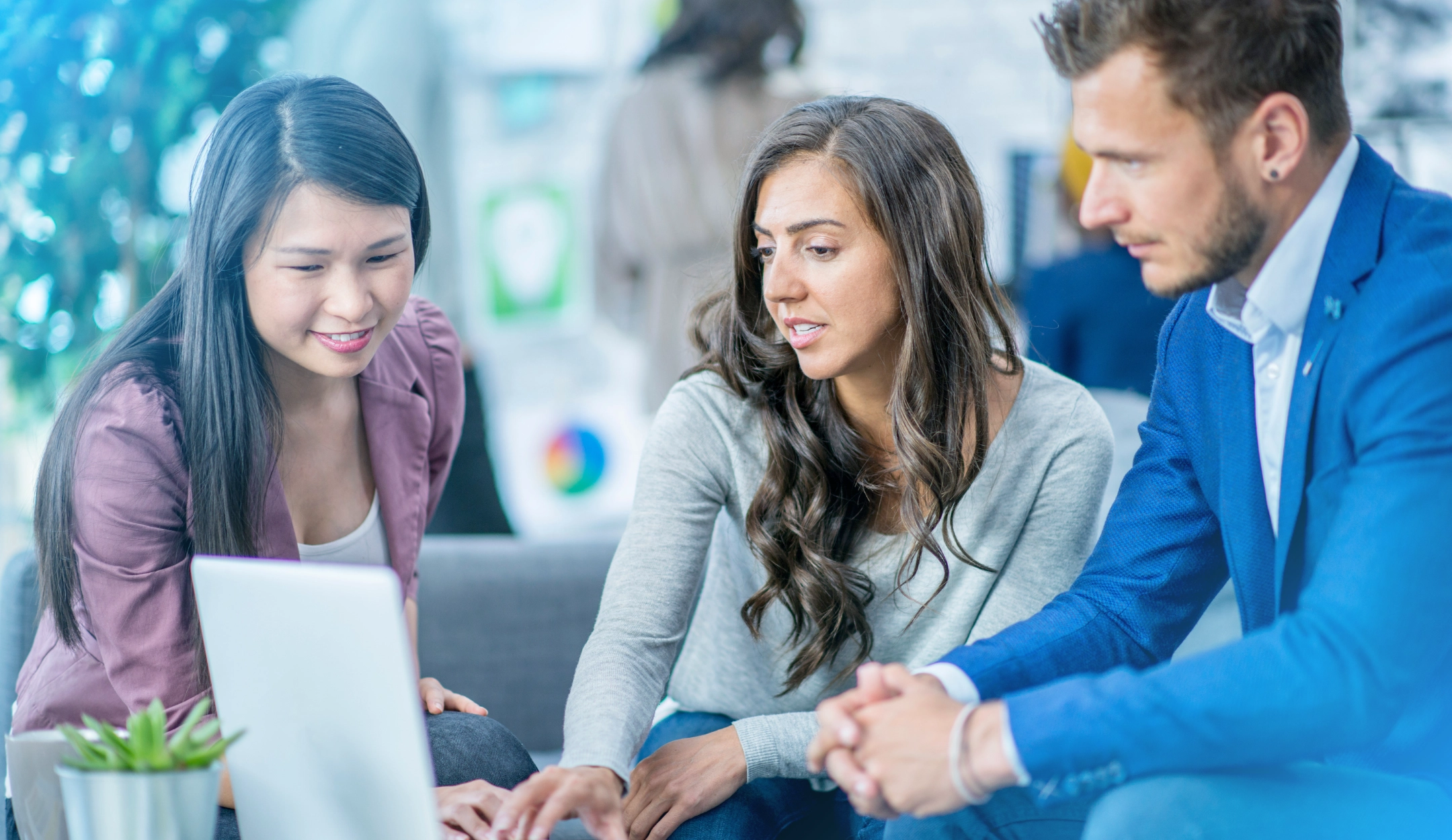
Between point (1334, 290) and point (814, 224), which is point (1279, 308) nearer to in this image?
point (1334, 290)

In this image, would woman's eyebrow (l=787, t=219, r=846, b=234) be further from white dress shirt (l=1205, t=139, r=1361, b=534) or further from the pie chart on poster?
the pie chart on poster

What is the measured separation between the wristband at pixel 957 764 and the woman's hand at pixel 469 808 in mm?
458

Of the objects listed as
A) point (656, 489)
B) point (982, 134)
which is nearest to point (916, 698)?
point (656, 489)

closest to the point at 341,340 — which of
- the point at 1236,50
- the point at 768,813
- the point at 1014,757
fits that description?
the point at 768,813

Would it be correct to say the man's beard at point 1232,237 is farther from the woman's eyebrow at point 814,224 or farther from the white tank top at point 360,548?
the white tank top at point 360,548

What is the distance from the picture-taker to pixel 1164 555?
4.13 ft

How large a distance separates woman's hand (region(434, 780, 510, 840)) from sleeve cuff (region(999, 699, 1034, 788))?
1.65 feet

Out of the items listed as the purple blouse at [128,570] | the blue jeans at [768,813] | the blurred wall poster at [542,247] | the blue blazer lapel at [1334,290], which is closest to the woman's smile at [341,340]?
the purple blouse at [128,570]

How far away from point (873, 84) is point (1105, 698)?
3304 mm

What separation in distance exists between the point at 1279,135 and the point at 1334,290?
138mm

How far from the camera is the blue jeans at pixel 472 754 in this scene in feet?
4.34

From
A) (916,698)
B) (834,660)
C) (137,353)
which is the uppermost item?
(137,353)

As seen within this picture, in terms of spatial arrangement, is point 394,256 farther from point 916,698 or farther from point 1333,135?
point 1333,135

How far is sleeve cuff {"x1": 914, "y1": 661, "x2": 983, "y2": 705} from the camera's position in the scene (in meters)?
1.15
